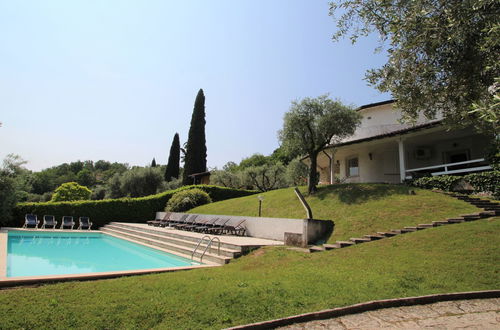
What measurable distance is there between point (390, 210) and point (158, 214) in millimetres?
19433

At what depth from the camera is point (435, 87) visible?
7.42 metres

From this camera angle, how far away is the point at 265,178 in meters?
38.4

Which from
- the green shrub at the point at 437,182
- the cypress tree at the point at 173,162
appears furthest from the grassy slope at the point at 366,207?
the cypress tree at the point at 173,162

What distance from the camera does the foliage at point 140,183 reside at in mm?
41094

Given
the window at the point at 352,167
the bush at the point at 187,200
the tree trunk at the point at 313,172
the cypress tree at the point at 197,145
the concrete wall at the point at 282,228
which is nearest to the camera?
the concrete wall at the point at 282,228

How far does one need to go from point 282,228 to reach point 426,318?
371 inches

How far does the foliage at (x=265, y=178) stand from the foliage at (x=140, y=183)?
12.8 meters

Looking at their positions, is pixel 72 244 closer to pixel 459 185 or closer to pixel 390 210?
pixel 390 210

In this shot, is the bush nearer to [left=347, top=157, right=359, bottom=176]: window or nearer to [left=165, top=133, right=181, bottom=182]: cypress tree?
[left=347, top=157, right=359, bottom=176]: window

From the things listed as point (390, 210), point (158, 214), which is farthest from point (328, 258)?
point (158, 214)

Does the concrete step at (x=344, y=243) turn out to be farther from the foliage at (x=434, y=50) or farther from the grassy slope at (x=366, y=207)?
the foliage at (x=434, y=50)

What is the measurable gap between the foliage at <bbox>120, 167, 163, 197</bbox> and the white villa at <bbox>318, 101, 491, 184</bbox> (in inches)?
1013

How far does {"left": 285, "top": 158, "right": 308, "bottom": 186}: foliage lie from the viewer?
33688 mm

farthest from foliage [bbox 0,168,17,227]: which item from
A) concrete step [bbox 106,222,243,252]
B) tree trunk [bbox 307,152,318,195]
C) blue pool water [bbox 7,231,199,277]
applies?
tree trunk [bbox 307,152,318,195]
